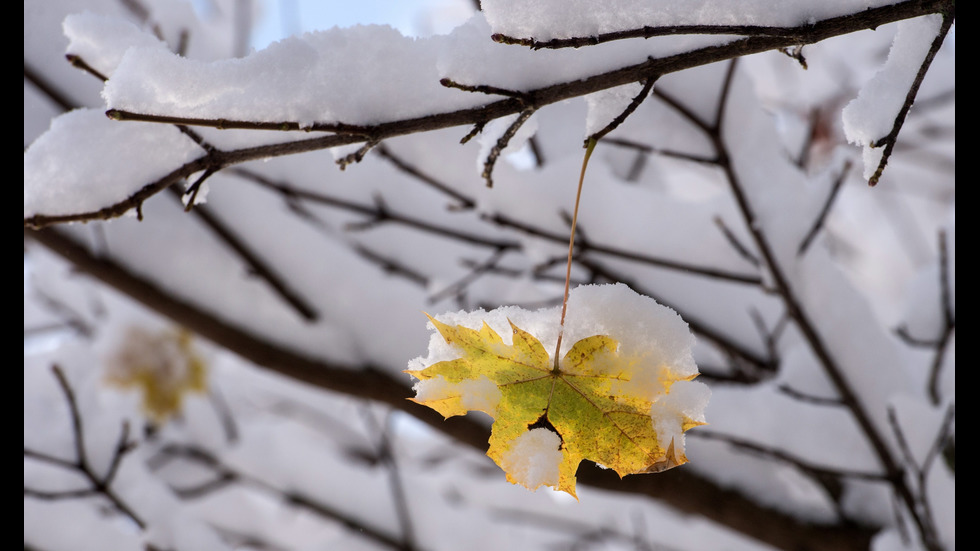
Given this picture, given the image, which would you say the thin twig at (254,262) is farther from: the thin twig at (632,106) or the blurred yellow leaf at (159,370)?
the thin twig at (632,106)

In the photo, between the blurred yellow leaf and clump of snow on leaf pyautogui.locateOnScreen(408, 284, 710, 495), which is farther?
the blurred yellow leaf

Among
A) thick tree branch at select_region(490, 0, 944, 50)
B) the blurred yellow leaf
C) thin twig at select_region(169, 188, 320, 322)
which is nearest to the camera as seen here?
thick tree branch at select_region(490, 0, 944, 50)

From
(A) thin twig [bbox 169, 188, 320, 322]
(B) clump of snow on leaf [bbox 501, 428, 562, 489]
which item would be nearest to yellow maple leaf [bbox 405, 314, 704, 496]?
(B) clump of snow on leaf [bbox 501, 428, 562, 489]

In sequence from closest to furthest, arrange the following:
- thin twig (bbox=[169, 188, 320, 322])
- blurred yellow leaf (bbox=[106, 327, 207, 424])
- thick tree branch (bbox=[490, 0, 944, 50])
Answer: thick tree branch (bbox=[490, 0, 944, 50]) < thin twig (bbox=[169, 188, 320, 322]) < blurred yellow leaf (bbox=[106, 327, 207, 424])

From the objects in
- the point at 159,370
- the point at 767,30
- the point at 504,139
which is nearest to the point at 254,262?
the point at 159,370

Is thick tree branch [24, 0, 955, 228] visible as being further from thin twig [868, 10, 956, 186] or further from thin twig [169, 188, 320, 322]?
thin twig [169, 188, 320, 322]

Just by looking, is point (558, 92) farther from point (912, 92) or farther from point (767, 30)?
point (912, 92)
